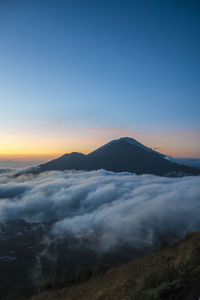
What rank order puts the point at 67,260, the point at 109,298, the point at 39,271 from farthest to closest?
the point at 67,260, the point at 39,271, the point at 109,298

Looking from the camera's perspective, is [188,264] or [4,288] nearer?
[188,264]

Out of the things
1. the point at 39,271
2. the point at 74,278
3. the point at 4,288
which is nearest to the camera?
the point at 74,278

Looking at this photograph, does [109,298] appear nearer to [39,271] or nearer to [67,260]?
[39,271]

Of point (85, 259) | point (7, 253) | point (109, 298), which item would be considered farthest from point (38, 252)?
point (109, 298)

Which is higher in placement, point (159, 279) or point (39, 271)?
point (159, 279)

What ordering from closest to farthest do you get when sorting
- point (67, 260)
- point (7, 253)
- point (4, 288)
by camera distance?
point (4, 288)
point (67, 260)
point (7, 253)

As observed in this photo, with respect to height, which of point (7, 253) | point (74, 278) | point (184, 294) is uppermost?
point (184, 294)

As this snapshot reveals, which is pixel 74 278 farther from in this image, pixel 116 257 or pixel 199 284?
pixel 116 257

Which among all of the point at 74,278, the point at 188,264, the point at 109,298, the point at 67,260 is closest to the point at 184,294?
the point at 188,264

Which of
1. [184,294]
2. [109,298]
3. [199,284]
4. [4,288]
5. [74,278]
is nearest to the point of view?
[184,294]
